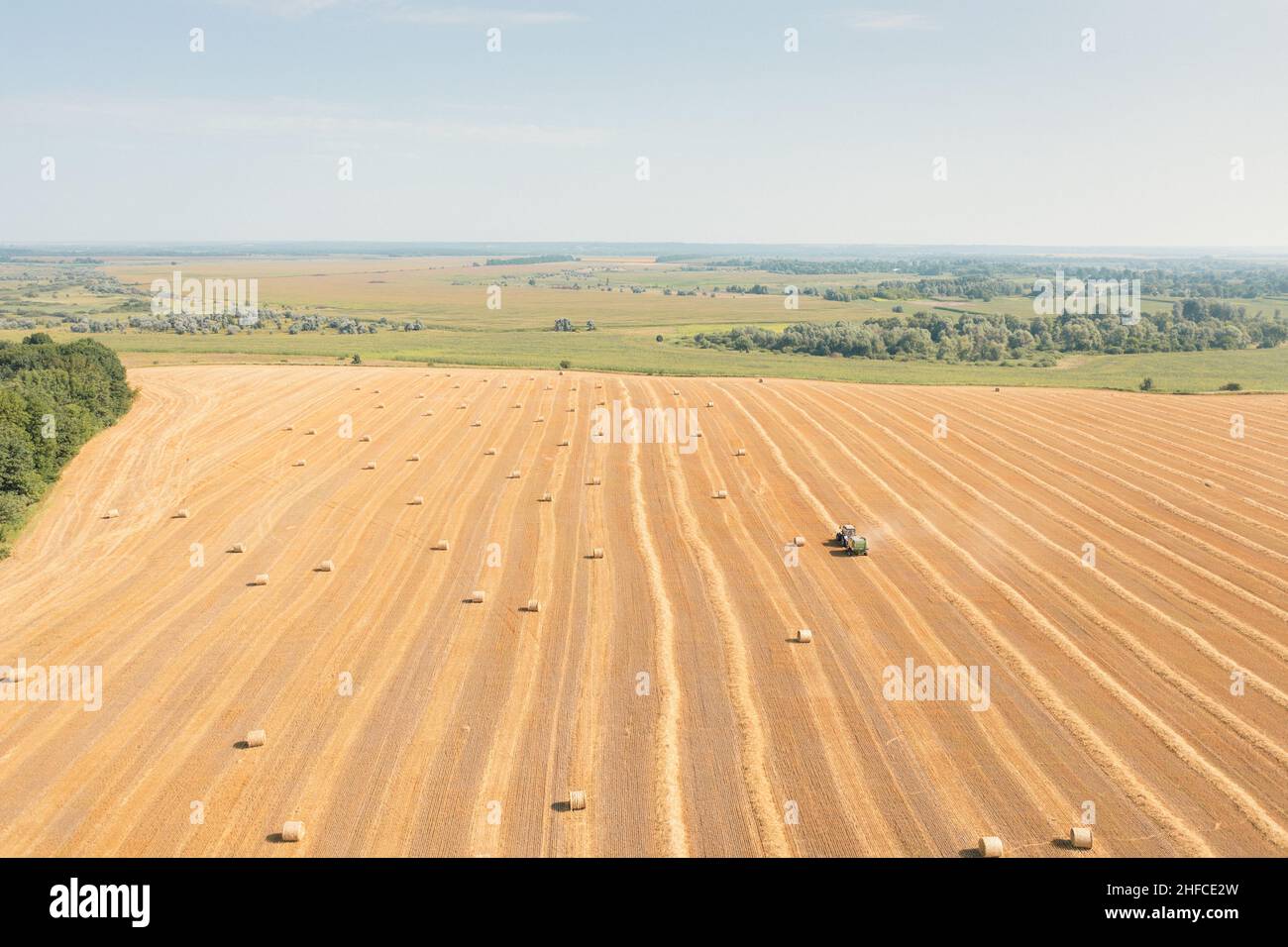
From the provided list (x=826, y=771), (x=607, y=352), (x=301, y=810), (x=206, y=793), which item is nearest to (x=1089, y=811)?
(x=826, y=771)

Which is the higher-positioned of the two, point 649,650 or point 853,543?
point 853,543

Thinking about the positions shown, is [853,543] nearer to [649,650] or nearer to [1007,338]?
[649,650]

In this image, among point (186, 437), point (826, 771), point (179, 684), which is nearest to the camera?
point (826, 771)

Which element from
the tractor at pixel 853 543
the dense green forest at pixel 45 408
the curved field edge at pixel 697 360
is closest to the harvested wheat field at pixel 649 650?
the tractor at pixel 853 543

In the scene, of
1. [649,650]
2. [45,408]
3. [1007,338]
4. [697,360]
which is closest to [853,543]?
[649,650]

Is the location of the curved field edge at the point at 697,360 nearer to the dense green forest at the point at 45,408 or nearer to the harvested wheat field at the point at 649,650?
the dense green forest at the point at 45,408
